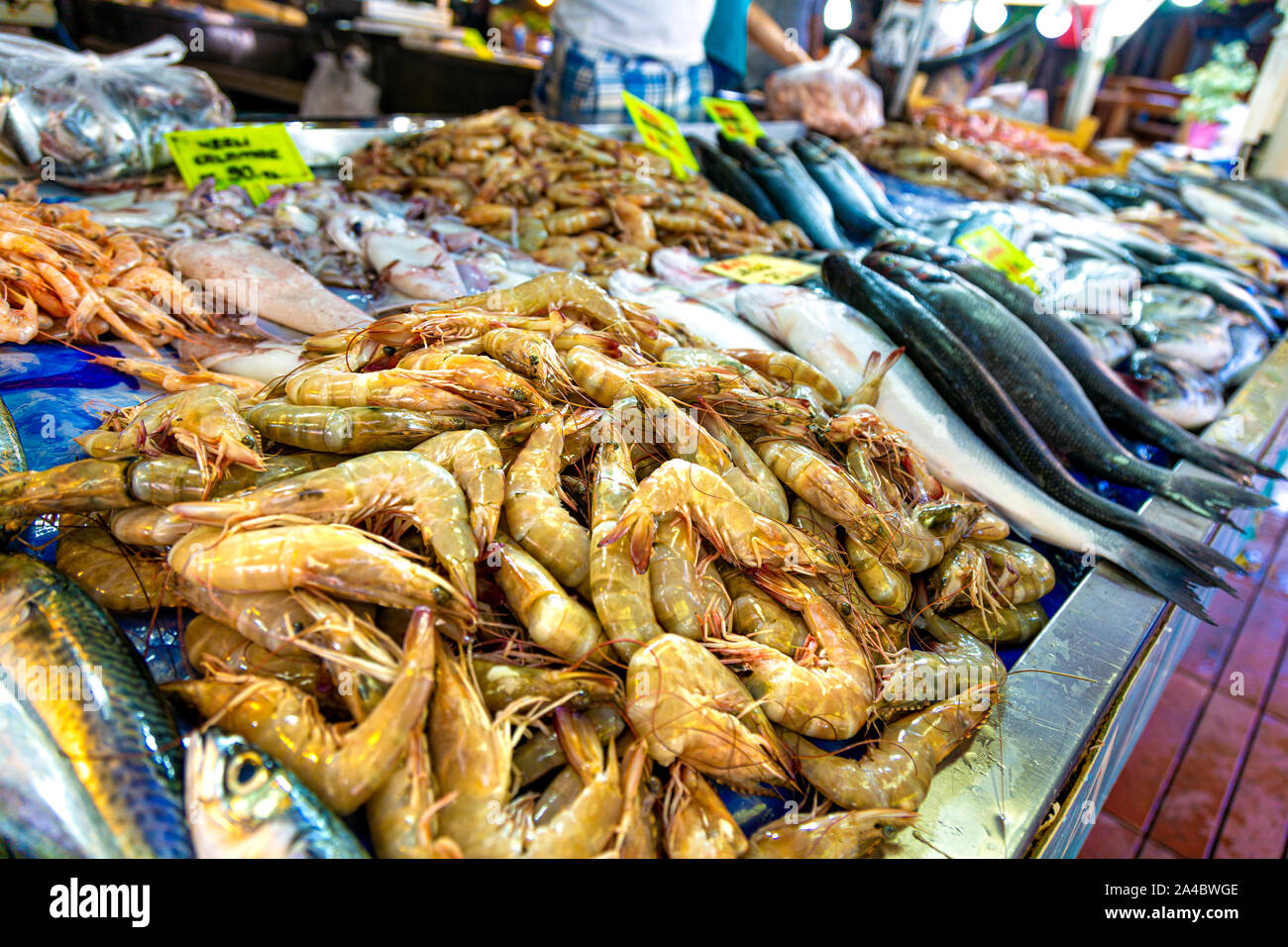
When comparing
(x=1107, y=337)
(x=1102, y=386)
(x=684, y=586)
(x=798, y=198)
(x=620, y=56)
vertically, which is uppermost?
(x=620, y=56)

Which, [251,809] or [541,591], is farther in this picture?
[541,591]

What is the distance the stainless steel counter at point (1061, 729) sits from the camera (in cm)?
128

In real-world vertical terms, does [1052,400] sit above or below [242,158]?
below

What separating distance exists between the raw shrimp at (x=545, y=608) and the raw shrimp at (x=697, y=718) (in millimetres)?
109

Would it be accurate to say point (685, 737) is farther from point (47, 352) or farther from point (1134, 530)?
point (47, 352)

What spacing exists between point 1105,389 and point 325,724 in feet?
9.57

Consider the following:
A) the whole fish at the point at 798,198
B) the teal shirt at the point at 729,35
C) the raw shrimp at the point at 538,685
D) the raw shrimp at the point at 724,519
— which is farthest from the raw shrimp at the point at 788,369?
the teal shirt at the point at 729,35

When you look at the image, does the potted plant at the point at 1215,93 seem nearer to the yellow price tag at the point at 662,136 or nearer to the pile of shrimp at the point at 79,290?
the yellow price tag at the point at 662,136

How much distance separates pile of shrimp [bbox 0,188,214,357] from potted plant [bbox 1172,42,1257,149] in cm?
1525

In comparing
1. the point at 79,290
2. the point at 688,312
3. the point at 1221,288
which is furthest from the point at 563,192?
the point at 1221,288

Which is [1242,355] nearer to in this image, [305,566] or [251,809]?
[305,566]

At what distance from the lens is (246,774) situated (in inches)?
38.9

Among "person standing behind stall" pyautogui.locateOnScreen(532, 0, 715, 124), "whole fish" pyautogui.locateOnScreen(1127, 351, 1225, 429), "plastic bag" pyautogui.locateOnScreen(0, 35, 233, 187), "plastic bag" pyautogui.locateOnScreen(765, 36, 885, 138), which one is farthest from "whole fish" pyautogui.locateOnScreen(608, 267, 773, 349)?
"plastic bag" pyautogui.locateOnScreen(765, 36, 885, 138)
